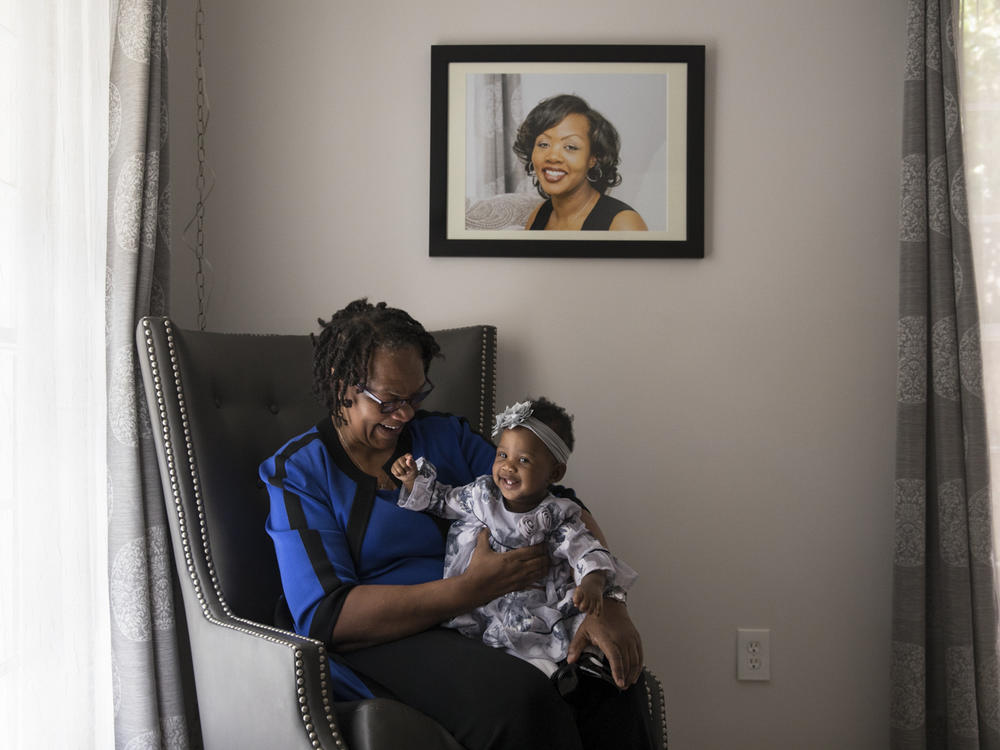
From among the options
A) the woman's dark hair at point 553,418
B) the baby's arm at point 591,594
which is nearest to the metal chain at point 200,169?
the woman's dark hair at point 553,418

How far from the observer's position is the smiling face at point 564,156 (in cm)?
223

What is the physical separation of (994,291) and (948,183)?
11.5 inches

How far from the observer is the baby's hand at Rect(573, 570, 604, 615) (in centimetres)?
146

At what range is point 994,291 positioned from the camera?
206cm

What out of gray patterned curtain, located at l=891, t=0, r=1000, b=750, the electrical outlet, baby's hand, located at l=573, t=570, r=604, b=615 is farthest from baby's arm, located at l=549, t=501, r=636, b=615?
gray patterned curtain, located at l=891, t=0, r=1000, b=750

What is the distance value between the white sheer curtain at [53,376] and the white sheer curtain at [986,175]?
2.03m

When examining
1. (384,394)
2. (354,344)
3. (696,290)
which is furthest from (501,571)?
(696,290)

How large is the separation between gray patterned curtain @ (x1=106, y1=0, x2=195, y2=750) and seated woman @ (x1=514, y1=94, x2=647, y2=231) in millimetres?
958

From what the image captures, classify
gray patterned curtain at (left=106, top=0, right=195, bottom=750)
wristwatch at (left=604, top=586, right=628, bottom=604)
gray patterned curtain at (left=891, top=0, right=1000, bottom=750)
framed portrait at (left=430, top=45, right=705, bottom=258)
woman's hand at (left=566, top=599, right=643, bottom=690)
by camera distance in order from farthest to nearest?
1. framed portrait at (left=430, top=45, right=705, bottom=258)
2. gray patterned curtain at (left=891, top=0, right=1000, bottom=750)
3. gray patterned curtain at (left=106, top=0, right=195, bottom=750)
4. wristwatch at (left=604, top=586, right=628, bottom=604)
5. woman's hand at (left=566, top=599, right=643, bottom=690)

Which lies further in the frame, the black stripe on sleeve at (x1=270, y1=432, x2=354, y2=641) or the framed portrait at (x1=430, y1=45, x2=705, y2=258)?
the framed portrait at (x1=430, y1=45, x2=705, y2=258)

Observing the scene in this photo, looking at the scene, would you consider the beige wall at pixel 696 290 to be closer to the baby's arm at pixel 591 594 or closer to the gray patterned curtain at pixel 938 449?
the gray patterned curtain at pixel 938 449

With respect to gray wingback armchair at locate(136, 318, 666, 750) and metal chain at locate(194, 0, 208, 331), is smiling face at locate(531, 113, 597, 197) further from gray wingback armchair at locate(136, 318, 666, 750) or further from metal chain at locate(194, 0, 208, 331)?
metal chain at locate(194, 0, 208, 331)

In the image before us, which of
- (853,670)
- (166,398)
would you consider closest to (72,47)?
(166,398)

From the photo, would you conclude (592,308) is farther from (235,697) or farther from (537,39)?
(235,697)
